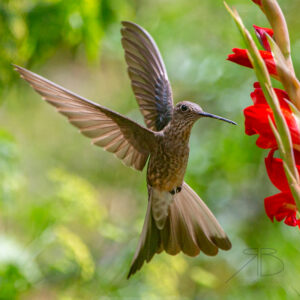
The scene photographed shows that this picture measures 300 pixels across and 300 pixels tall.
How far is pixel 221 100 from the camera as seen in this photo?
110 inches

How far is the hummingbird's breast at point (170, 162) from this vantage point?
1565mm

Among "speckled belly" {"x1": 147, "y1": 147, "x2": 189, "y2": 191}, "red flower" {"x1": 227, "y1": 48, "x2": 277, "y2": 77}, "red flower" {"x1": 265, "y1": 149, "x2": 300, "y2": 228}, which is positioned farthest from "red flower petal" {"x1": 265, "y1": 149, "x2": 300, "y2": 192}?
"speckled belly" {"x1": 147, "y1": 147, "x2": 189, "y2": 191}

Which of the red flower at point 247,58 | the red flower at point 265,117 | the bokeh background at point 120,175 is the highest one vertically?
the red flower at point 247,58

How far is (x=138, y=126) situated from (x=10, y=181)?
0.69 metres

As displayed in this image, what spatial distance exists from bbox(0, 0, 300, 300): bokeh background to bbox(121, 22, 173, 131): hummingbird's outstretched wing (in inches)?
19.6

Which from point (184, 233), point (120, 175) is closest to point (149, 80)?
point (184, 233)

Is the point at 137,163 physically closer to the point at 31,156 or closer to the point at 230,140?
the point at 230,140

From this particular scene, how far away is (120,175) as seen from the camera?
11.7 ft

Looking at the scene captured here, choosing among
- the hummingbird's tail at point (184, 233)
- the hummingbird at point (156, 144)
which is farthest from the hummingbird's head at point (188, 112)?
the hummingbird's tail at point (184, 233)

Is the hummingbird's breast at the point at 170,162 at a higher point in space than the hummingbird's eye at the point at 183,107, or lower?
lower

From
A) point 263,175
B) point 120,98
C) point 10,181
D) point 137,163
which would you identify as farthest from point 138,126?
point 120,98

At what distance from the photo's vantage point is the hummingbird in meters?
1.36

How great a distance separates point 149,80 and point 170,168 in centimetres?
31

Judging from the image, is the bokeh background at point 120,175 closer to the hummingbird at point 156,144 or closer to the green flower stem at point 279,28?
the hummingbird at point 156,144
